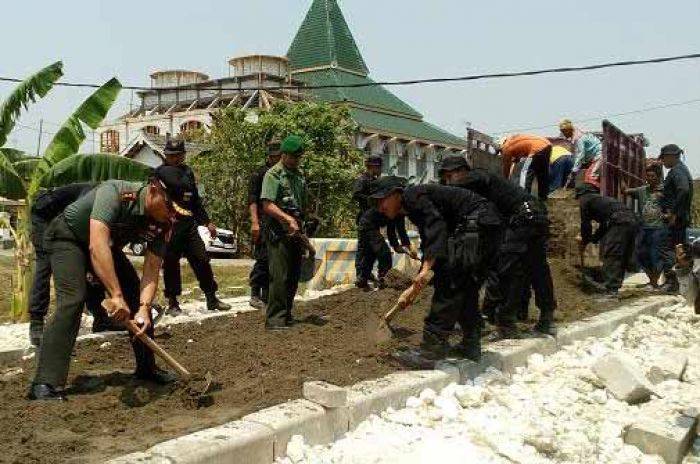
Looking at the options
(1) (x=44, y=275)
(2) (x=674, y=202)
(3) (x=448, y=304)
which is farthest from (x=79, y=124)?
(2) (x=674, y=202)

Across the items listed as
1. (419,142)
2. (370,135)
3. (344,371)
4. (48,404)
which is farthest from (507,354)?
(419,142)

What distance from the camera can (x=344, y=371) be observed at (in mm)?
4406

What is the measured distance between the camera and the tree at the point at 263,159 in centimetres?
2119

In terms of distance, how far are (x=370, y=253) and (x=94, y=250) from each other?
4.83 meters

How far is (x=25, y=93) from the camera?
834 cm

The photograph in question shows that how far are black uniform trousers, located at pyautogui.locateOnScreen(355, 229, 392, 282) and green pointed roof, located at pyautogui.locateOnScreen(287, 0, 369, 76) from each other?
28.3 m

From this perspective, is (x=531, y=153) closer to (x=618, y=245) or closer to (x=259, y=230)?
(x=618, y=245)

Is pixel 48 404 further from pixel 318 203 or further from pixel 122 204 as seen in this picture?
pixel 318 203

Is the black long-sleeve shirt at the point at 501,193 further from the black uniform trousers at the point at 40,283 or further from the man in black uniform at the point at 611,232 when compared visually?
the black uniform trousers at the point at 40,283

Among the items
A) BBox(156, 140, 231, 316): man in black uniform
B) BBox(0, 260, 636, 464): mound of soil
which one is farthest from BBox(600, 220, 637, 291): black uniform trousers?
BBox(156, 140, 231, 316): man in black uniform

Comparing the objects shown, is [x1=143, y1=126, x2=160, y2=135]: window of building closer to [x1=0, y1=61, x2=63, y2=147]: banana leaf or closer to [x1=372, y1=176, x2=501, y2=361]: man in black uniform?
[x1=0, y1=61, x2=63, y2=147]: banana leaf

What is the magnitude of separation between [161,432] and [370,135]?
90.6 ft

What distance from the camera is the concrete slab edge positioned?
2.86 meters

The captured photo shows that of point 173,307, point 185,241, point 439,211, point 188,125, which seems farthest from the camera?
point 188,125
